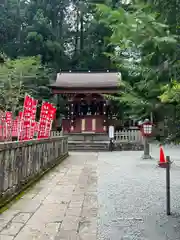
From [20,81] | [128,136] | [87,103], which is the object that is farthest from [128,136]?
Answer: [20,81]

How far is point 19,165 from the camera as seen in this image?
491 centimetres

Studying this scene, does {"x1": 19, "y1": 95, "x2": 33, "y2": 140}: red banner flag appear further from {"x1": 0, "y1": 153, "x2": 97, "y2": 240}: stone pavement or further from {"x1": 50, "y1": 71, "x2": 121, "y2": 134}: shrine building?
{"x1": 50, "y1": 71, "x2": 121, "y2": 134}: shrine building

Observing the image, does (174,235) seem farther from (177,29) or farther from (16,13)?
(16,13)

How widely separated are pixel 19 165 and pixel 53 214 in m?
1.53

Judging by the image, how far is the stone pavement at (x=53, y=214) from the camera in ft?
9.78

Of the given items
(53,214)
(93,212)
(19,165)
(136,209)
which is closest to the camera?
(53,214)

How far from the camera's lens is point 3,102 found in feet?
62.4

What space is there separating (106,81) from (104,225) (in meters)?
16.2

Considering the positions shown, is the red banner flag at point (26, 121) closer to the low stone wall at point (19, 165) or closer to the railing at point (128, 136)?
the low stone wall at point (19, 165)

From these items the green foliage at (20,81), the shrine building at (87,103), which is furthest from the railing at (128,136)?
the green foliage at (20,81)

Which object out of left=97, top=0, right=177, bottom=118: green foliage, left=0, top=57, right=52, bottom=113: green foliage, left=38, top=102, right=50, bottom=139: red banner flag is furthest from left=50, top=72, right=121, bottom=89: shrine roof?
left=97, top=0, right=177, bottom=118: green foliage

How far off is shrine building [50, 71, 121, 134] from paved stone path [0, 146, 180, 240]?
1172 centimetres

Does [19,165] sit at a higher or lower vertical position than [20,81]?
lower

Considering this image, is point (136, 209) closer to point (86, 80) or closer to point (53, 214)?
point (53, 214)
